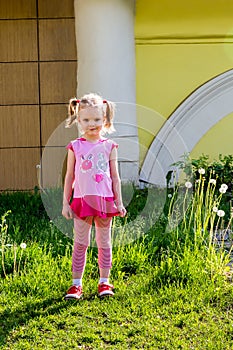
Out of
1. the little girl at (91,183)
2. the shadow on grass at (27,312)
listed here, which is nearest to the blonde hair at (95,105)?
the little girl at (91,183)

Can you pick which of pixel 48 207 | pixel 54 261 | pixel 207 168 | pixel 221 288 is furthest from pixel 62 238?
pixel 207 168

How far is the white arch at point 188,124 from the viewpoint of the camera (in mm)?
7590

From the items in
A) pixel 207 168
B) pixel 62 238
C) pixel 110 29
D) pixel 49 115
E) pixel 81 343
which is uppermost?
pixel 110 29

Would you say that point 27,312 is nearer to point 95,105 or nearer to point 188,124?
point 95,105

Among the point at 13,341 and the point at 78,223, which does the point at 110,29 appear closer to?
the point at 78,223

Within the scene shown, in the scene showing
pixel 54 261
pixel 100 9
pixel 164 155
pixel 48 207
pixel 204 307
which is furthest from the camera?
pixel 164 155

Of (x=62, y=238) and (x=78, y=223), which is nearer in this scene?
(x=78, y=223)

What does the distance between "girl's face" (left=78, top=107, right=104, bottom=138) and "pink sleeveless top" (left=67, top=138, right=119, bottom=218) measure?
94mm

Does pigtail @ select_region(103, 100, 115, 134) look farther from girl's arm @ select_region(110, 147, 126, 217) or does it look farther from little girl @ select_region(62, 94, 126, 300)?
girl's arm @ select_region(110, 147, 126, 217)

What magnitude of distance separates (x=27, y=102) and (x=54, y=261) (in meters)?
3.45

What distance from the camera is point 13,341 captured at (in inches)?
140

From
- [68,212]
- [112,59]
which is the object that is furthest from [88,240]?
[112,59]

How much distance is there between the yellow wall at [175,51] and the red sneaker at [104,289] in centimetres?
361

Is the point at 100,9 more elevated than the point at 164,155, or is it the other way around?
the point at 100,9
